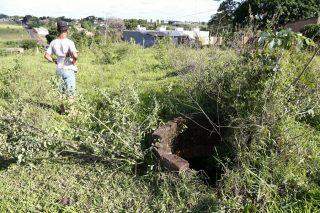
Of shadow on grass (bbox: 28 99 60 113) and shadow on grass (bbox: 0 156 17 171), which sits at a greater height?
shadow on grass (bbox: 28 99 60 113)

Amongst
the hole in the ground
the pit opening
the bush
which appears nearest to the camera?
the bush

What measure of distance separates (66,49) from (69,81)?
Answer: 19.5 inches

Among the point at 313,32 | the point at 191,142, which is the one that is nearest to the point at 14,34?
the point at 313,32

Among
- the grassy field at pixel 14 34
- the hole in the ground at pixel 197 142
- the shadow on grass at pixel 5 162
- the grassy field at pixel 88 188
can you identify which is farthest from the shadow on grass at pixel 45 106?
the grassy field at pixel 14 34

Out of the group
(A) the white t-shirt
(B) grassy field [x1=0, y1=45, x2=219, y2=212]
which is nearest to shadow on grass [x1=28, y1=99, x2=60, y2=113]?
(A) the white t-shirt

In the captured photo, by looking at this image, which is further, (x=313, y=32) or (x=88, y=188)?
(x=313, y=32)

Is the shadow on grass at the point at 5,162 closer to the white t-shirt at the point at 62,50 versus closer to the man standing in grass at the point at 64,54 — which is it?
the man standing in grass at the point at 64,54

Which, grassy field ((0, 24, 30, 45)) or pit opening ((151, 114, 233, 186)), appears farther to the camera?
grassy field ((0, 24, 30, 45))

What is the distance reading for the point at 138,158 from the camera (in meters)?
3.69

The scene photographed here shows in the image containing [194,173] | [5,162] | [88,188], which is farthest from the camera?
[5,162]

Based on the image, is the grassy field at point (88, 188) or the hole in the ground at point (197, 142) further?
the hole in the ground at point (197, 142)

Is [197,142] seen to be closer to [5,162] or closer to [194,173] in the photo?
[194,173]

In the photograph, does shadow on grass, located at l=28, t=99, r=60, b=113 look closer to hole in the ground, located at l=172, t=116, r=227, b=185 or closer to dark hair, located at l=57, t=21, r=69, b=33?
dark hair, located at l=57, t=21, r=69, b=33

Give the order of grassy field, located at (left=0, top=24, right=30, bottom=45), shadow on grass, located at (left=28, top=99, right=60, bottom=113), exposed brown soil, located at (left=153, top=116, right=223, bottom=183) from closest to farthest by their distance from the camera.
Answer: exposed brown soil, located at (left=153, top=116, right=223, bottom=183), shadow on grass, located at (left=28, top=99, right=60, bottom=113), grassy field, located at (left=0, top=24, right=30, bottom=45)
